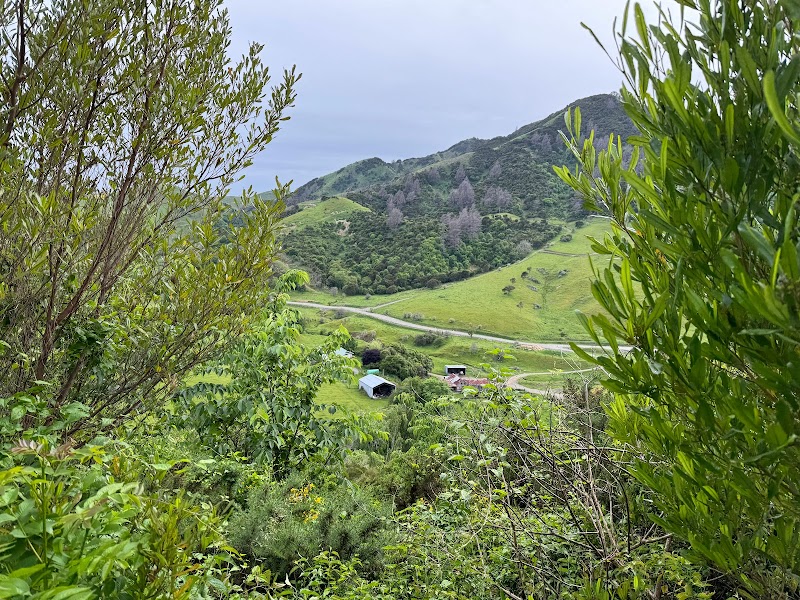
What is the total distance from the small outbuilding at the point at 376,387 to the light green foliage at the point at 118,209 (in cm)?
3764

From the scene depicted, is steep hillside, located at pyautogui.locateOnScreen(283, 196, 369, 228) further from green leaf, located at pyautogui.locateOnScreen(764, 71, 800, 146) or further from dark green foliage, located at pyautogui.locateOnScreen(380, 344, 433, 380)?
green leaf, located at pyautogui.locateOnScreen(764, 71, 800, 146)

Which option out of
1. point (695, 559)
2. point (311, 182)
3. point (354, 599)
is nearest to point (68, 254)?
point (695, 559)

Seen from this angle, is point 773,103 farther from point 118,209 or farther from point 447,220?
point 447,220

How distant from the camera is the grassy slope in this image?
201 ft

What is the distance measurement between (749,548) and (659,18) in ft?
4.96

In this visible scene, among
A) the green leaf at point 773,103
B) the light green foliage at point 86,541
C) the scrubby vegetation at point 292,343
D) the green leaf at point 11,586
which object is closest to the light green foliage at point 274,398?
the scrubby vegetation at point 292,343

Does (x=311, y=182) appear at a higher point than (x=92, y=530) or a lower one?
higher

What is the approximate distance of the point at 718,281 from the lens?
41.6 inches

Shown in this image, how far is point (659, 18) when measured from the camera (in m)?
1.24

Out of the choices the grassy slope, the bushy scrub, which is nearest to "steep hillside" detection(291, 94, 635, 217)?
the grassy slope

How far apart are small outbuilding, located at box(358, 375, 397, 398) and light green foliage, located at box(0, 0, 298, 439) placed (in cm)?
3764

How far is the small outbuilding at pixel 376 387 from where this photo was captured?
40438 mm

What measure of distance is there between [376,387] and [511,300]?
3650cm

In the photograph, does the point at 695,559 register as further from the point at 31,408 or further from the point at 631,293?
the point at 31,408
